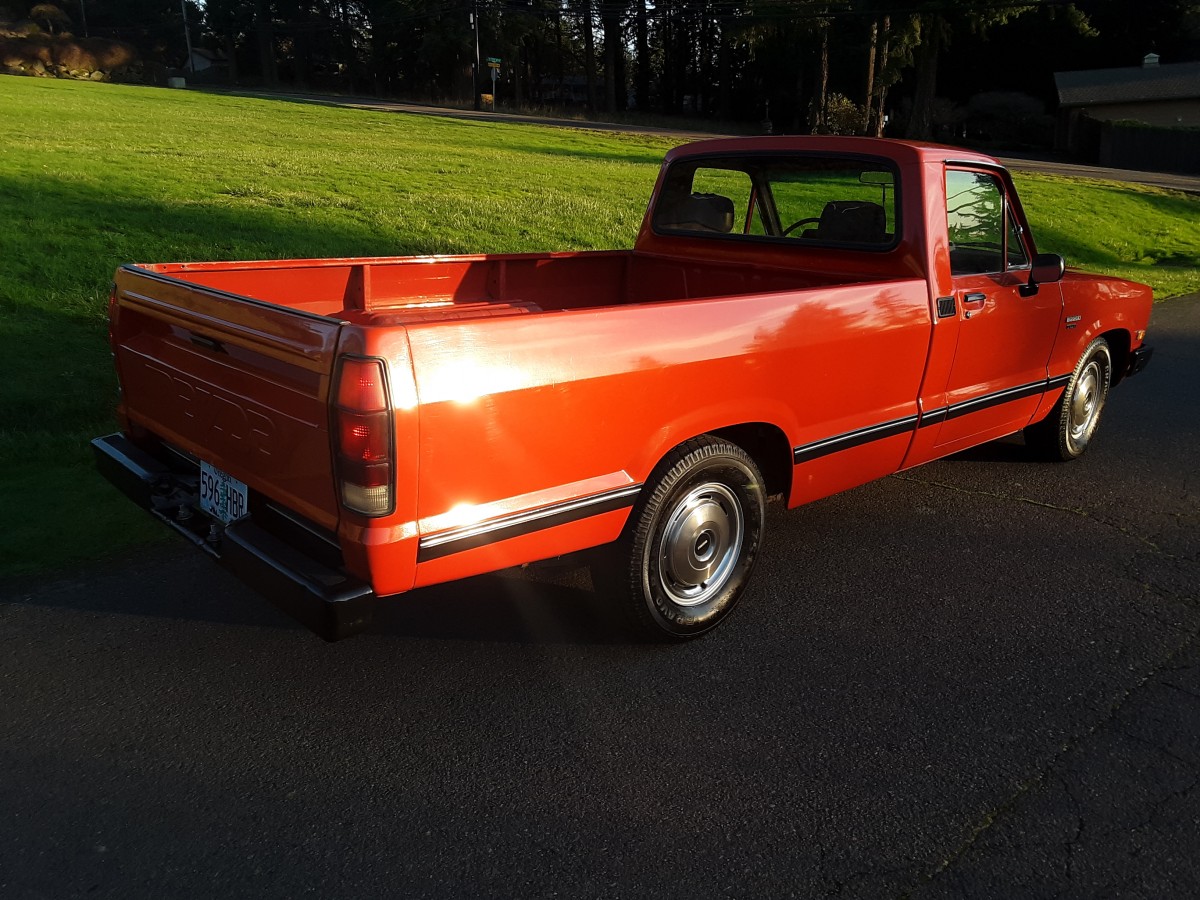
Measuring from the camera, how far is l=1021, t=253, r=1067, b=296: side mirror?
4.57 meters

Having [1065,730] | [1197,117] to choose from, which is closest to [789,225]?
[1065,730]

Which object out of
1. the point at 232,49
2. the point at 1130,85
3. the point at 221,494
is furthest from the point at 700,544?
the point at 232,49

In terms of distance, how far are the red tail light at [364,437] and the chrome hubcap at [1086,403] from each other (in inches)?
174

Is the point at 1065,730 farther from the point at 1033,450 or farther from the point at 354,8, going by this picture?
the point at 354,8

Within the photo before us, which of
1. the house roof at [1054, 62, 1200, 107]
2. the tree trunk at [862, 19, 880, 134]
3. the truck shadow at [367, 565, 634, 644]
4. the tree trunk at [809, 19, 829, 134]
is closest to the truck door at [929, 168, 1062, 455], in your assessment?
the truck shadow at [367, 565, 634, 644]

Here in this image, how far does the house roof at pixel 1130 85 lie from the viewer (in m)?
43.7

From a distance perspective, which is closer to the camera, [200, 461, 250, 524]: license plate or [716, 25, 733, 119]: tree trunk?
[200, 461, 250, 524]: license plate

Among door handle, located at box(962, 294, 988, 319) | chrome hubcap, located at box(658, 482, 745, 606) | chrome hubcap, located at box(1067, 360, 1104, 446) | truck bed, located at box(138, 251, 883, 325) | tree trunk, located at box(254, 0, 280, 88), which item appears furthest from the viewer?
tree trunk, located at box(254, 0, 280, 88)

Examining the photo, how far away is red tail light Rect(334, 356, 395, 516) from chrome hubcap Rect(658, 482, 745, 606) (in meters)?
1.15

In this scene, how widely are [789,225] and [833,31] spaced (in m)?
54.0

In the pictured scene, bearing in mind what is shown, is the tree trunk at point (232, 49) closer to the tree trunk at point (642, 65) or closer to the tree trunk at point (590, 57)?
the tree trunk at point (590, 57)

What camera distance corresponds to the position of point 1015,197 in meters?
4.70

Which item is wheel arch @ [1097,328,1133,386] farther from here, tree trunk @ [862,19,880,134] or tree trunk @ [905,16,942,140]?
tree trunk @ [905,16,942,140]

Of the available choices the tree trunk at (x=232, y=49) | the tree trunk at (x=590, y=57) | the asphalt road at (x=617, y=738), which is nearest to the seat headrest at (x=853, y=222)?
the asphalt road at (x=617, y=738)
